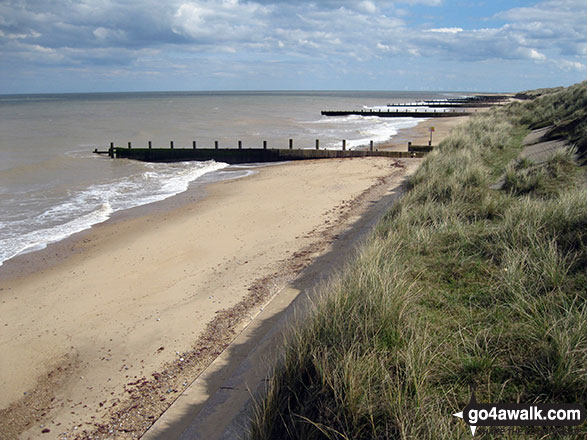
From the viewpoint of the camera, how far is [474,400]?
10.4 ft

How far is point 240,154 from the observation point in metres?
27.9

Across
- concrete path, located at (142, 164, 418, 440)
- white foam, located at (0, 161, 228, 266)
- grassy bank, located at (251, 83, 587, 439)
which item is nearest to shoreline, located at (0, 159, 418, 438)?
concrete path, located at (142, 164, 418, 440)

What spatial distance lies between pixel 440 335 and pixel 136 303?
5.84 m

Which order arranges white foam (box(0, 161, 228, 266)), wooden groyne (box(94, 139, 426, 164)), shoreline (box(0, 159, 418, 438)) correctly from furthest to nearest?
wooden groyne (box(94, 139, 426, 164))
white foam (box(0, 161, 228, 266))
shoreline (box(0, 159, 418, 438))

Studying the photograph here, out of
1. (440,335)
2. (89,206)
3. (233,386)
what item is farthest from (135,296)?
(89,206)

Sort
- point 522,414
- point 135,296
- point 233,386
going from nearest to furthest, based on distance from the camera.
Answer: point 522,414
point 233,386
point 135,296

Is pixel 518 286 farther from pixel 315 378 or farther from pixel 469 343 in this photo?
pixel 315 378

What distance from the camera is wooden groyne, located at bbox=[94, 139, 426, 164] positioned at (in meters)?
26.6

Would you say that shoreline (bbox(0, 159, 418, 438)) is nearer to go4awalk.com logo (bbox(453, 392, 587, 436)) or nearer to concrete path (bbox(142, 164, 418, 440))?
concrete path (bbox(142, 164, 418, 440))

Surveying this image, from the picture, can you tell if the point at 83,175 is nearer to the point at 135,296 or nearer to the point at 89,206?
the point at 89,206

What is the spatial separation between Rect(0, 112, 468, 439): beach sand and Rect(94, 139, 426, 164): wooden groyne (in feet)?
38.5

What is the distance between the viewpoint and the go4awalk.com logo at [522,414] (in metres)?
2.98

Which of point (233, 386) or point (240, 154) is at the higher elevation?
point (240, 154)

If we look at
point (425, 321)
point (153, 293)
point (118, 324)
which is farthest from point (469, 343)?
point (153, 293)
